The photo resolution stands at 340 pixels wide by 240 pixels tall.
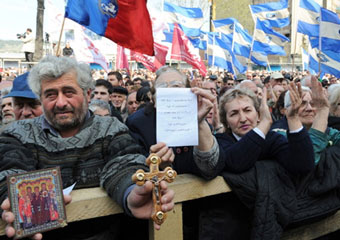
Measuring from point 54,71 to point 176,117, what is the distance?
0.72m

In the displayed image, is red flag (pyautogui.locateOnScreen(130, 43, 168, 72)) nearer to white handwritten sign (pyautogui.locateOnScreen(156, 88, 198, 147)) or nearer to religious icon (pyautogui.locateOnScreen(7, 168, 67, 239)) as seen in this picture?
A: white handwritten sign (pyautogui.locateOnScreen(156, 88, 198, 147))

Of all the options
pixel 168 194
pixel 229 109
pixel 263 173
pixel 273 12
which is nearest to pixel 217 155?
pixel 263 173

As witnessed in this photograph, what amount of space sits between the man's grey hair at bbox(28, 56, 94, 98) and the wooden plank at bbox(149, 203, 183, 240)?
873mm

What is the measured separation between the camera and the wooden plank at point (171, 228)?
1803 mm

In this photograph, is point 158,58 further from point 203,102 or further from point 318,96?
point 203,102

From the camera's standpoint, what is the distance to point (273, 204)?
2010 mm

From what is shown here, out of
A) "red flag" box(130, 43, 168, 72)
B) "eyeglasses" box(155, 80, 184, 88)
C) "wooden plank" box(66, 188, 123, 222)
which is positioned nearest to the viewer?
"wooden plank" box(66, 188, 123, 222)

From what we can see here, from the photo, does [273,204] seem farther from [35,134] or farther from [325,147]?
[35,134]

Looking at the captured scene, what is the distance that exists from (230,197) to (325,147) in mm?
753

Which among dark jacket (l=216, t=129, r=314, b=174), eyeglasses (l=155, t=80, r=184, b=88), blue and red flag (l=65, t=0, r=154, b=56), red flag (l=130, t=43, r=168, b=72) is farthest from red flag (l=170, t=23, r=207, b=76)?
dark jacket (l=216, t=129, r=314, b=174)

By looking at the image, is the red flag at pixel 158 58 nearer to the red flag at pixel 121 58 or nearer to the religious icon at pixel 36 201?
the red flag at pixel 121 58

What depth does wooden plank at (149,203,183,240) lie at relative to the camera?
180 cm

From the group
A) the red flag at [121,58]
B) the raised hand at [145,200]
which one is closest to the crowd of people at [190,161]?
the raised hand at [145,200]

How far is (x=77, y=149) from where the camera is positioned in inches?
71.0
